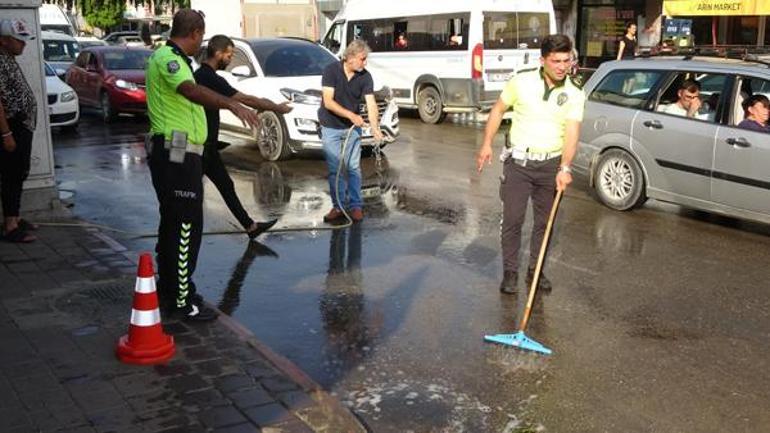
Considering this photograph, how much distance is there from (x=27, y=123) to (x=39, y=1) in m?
1.39

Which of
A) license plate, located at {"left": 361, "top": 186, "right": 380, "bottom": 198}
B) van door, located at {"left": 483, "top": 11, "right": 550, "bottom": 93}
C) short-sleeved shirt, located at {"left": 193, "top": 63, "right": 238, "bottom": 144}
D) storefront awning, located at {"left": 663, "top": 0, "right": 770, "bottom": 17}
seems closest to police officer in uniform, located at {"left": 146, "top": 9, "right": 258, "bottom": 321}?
short-sleeved shirt, located at {"left": 193, "top": 63, "right": 238, "bottom": 144}

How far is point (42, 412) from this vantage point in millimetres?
3893

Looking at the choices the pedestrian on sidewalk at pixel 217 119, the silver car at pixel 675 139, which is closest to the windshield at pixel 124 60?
the pedestrian on sidewalk at pixel 217 119

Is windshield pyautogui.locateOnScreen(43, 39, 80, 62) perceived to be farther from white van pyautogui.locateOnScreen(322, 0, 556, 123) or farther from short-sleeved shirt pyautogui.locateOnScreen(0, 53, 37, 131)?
short-sleeved shirt pyautogui.locateOnScreen(0, 53, 37, 131)

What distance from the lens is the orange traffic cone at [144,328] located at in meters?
4.49

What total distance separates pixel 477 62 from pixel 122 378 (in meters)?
12.6

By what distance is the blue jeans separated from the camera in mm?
8141

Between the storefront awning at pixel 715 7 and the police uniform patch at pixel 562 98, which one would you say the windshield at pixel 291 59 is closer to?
the police uniform patch at pixel 562 98

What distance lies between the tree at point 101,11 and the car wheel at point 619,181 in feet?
184

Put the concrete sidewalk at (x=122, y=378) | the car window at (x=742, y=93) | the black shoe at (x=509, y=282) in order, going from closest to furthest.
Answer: the concrete sidewalk at (x=122, y=378) < the black shoe at (x=509, y=282) < the car window at (x=742, y=93)

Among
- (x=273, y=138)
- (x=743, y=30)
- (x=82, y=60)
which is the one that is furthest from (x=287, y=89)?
(x=743, y=30)

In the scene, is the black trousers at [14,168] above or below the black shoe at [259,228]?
above

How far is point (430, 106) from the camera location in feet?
56.7

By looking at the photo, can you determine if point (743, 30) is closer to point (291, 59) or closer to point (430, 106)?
point (430, 106)
